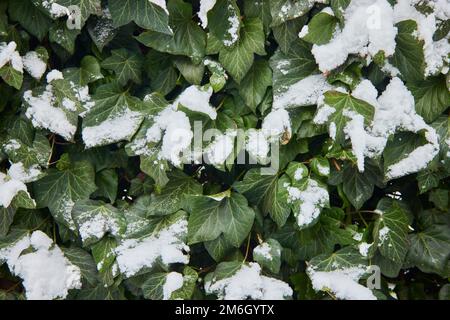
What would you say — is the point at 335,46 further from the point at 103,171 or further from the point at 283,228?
the point at 103,171

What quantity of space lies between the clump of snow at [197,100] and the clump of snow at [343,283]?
23.9 inches

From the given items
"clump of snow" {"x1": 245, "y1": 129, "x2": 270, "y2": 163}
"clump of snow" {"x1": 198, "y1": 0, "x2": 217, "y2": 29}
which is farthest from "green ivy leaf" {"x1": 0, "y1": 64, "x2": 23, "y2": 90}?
"clump of snow" {"x1": 245, "y1": 129, "x2": 270, "y2": 163}

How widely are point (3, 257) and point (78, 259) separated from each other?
261 millimetres

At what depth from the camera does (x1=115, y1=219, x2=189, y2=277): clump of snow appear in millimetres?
1802

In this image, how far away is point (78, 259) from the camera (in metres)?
1.92

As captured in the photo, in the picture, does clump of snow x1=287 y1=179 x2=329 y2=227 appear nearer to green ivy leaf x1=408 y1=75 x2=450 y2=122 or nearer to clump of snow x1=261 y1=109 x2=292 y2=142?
clump of snow x1=261 y1=109 x2=292 y2=142

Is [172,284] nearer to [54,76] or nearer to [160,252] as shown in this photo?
[160,252]

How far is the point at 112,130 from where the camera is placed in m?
1.81

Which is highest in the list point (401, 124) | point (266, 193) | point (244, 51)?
point (244, 51)

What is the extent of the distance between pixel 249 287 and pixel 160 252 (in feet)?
1.02

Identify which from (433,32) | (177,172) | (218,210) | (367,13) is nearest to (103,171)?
(177,172)

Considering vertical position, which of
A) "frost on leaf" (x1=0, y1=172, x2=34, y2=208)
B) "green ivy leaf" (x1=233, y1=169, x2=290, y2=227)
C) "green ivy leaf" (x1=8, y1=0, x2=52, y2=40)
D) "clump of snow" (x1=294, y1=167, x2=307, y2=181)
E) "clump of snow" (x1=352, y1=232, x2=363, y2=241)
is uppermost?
"green ivy leaf" (x1=8, y1=0, x2=52, y2=40)

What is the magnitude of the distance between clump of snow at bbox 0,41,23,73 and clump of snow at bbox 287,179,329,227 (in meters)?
0.99

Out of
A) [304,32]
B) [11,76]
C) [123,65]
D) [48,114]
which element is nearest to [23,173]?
[48,114]
